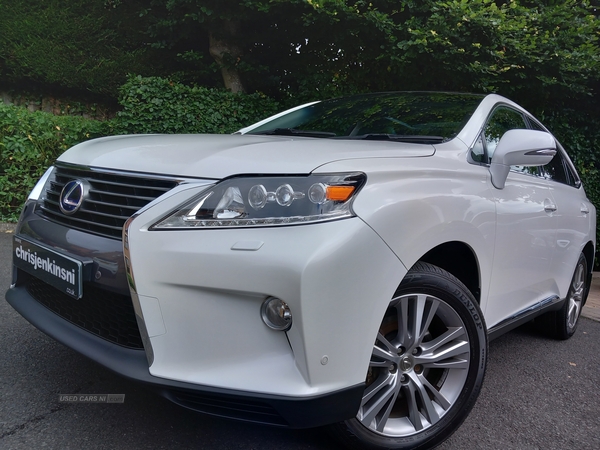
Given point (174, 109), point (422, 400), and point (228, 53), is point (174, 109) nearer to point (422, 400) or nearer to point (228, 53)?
point (228, 53)

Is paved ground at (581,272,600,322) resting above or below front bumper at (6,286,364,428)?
below

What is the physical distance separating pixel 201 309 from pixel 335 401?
51 centimetres

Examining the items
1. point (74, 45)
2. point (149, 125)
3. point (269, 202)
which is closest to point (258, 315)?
point (269, 202)

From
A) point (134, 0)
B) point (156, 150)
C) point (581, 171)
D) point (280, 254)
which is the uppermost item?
point (134, 0)

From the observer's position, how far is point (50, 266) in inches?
78.4

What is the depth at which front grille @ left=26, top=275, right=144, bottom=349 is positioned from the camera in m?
1.83

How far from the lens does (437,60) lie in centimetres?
655

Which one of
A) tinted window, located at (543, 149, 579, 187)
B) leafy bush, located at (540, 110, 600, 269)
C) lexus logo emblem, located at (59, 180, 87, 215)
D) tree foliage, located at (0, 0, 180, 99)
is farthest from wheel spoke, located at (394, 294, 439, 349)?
tree foliage, located at (0, 0, 180, 99)

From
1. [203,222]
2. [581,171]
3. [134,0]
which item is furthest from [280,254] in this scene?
[134,0]

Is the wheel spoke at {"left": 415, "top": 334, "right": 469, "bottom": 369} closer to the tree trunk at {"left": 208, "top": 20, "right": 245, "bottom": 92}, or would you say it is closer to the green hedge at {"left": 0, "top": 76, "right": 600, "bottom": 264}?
the green hedge at {"left": 0, "top": 76, "right": 600, "bottom": 264}

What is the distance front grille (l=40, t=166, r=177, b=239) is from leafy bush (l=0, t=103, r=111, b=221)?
437cm

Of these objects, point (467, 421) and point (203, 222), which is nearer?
point (203, 222)

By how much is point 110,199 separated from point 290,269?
816mm

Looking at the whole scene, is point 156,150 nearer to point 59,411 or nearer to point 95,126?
point 59,411
